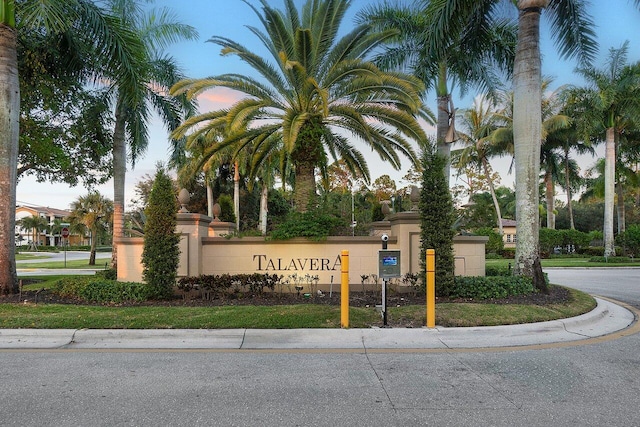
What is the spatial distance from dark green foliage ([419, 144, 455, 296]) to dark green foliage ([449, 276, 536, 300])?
26 centimetres

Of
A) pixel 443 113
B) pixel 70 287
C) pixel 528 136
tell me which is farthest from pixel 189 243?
pixel 443 113

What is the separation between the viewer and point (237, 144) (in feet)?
43.4

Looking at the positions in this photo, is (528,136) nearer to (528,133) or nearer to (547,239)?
(528,133)

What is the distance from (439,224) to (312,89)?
5682 millimetres

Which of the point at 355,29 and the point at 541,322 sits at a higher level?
the point at 355,29

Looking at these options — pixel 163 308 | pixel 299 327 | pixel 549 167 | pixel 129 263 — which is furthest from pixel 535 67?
pixel 549 167

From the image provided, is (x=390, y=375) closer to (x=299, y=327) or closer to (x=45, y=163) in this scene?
(x=299, y=327)

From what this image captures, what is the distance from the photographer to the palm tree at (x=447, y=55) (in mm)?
13289

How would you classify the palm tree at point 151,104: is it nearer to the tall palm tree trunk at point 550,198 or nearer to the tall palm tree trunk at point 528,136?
the tall palm tree trunk at point 528,136

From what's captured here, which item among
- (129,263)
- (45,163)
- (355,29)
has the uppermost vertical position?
(355,29)

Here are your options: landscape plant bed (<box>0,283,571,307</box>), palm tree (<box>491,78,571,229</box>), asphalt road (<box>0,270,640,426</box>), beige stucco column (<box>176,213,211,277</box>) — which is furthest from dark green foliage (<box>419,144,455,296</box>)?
palm tree (<box>491,78,571,229</box>)

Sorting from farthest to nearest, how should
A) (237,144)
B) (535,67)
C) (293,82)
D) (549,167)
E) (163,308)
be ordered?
Answer: (549,167), (237,144), (293,82), (535,67), (163,308)

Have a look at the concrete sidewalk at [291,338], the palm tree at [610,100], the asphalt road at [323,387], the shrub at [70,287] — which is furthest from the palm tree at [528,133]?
the palm tree at [610,100]

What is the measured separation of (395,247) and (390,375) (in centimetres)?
594
